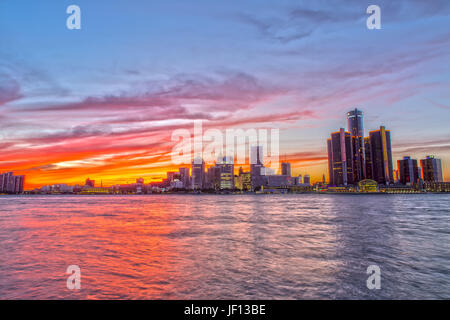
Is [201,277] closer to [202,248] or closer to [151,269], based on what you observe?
[151,269]

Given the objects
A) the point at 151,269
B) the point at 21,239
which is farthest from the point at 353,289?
the point at 21,239

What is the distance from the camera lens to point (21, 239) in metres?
26.7

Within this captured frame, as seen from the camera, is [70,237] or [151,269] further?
[70,237]

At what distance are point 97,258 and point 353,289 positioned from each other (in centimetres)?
1605

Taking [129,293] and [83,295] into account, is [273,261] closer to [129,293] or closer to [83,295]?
[129,293]

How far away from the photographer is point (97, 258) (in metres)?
18.3

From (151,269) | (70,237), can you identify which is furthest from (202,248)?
(70,237)
